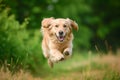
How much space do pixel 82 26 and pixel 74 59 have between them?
542 cm

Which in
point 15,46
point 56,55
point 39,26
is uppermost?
point 56,55

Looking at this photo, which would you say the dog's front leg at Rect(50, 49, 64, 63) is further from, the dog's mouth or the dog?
the dog's mouth

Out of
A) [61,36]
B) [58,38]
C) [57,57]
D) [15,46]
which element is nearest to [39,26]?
[15,46]

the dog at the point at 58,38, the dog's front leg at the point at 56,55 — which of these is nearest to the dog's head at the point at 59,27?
the dog at the point at 58,38

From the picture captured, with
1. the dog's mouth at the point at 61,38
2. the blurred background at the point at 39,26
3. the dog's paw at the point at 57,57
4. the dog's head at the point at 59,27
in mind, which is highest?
the dog's head at the point at 59,27

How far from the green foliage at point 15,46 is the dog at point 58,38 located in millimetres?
1032

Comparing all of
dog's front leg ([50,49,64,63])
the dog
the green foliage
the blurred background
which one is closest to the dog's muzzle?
the dog

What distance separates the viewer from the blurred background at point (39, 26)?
582 inches

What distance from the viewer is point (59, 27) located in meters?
11.7

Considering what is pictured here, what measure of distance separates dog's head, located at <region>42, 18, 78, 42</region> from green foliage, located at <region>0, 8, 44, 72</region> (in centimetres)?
137

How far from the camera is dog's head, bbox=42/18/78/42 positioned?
11.6 meters

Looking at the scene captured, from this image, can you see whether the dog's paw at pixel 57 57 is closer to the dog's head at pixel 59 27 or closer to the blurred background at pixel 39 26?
the dog's head at pixel 59 27

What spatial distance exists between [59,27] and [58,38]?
250 mm

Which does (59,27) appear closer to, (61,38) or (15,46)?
(61,38)
